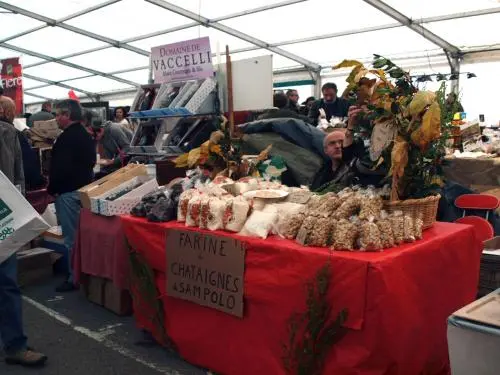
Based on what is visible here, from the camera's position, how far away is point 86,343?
328cm

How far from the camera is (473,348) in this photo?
1.84 meters

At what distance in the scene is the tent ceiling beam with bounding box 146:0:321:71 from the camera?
30.3 feet

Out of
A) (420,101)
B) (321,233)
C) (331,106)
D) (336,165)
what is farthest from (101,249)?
(331,106)

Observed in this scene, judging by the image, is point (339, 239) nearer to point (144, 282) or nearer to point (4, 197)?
point (144, 282)

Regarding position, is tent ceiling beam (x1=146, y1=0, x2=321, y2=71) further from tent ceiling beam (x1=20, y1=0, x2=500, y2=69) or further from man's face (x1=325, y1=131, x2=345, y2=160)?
man's face (x1=325, y1=131, x2=345, y2=160)

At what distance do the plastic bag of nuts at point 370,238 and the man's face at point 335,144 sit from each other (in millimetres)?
1152

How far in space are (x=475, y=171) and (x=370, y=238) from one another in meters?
3.23

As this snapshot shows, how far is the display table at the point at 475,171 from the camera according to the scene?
4863 millimetres

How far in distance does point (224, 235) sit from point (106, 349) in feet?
3.83

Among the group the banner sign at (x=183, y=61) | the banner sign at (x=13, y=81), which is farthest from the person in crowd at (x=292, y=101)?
the banner sign at (x=13, y=81)

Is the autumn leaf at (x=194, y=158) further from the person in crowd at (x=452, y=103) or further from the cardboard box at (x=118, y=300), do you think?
the person in crowd at (x=452, y=103)

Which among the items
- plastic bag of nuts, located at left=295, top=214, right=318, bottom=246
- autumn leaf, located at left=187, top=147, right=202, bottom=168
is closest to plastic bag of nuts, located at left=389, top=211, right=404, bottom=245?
plastic bag of nuts, located at left=295, top=214, right=318, bottom=246

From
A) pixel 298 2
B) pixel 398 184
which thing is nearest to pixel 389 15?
pixel 298 2

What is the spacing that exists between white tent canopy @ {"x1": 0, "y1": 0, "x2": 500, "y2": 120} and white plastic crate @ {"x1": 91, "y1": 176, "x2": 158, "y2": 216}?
178 inches
